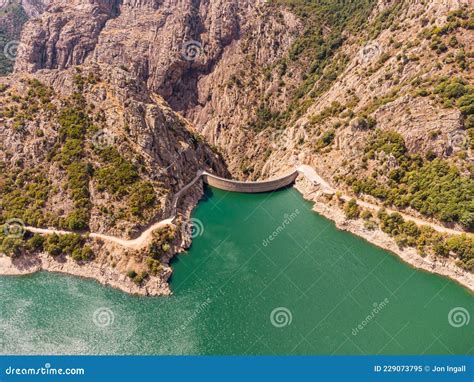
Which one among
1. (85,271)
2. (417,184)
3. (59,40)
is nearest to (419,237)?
(417,184)

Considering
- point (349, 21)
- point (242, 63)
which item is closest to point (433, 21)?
point (349, 21)

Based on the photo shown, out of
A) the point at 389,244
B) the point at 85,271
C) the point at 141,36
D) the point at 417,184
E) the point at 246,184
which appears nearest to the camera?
the point at 85,271

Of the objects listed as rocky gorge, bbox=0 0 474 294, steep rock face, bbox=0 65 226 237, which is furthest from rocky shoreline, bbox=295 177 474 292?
steep rock face, bbox=0 65 226 237

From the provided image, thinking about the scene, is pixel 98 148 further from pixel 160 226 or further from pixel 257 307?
pixel 257 307

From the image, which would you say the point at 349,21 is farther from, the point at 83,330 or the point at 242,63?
the point at 83,330

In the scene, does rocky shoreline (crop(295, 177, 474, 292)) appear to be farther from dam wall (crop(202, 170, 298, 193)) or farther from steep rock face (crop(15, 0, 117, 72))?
steep rock face (crop(15, 0, 117, 72))

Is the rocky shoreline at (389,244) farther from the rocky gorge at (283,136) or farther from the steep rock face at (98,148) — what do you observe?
the steep rock face at (98,148)
